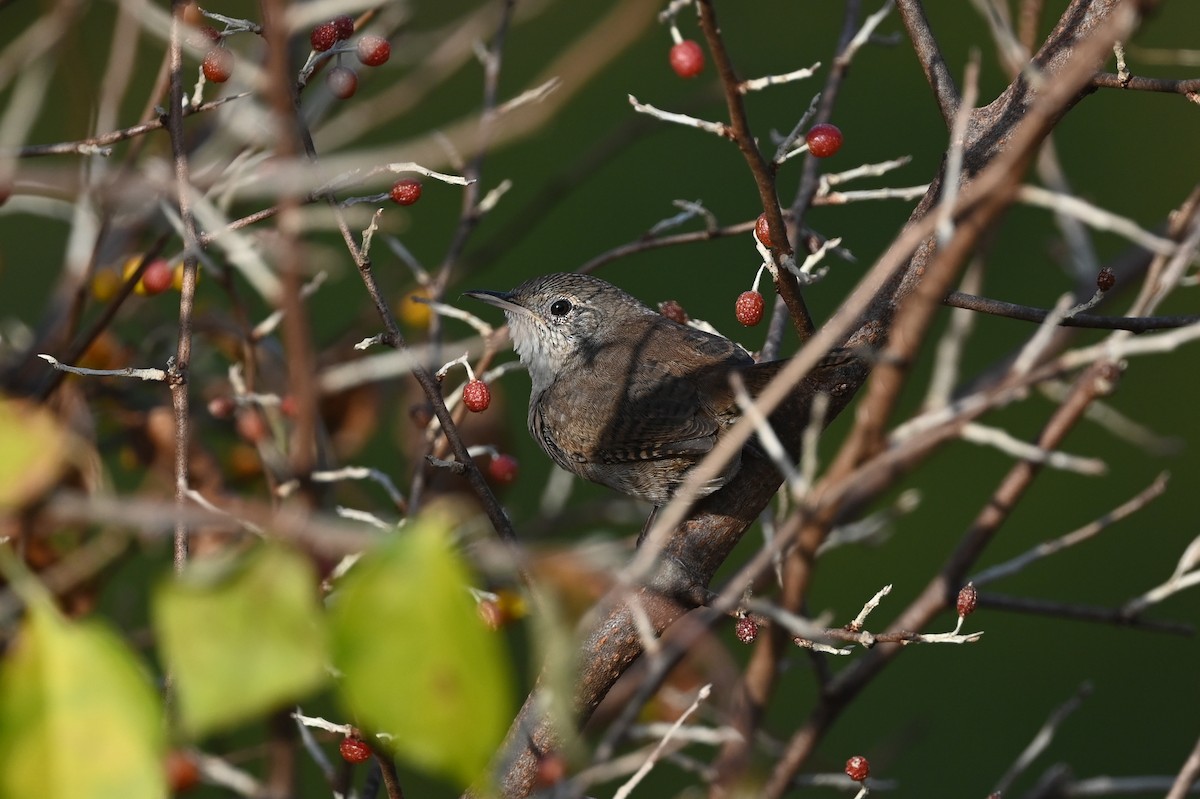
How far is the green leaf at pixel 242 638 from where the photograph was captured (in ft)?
2.32

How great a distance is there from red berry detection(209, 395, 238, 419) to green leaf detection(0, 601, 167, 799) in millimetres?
1634

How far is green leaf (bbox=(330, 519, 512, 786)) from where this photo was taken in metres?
0.72

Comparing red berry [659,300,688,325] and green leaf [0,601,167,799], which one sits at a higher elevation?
green leaf [0,601,167,799]

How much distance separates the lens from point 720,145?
5895 mm

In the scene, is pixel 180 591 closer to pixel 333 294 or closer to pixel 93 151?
pixel 93 151

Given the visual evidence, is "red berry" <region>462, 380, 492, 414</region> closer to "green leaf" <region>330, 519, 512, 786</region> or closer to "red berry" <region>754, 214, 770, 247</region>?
"red berry" <region>754, 214, 770, 247</region>

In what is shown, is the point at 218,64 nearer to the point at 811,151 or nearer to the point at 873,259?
the point at 811,151

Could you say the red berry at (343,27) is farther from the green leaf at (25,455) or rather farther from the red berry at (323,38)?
the green leaf at (25,455)

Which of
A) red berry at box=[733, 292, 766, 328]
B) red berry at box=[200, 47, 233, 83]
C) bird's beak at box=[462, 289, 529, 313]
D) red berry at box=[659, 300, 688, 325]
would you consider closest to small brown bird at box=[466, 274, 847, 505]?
bird's beak at box=[462, 289, 529, 313]

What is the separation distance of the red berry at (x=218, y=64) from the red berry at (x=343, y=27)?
0.17 metres

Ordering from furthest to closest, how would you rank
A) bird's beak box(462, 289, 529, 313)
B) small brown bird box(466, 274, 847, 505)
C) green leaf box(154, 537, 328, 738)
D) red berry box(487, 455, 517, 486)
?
bird's beak box(462, 289, 529, 313), small brown bird box(466, 274, 847, 505), red berry box(487, 455, 517, 486), green leaf box(154, 537, 328, 738)

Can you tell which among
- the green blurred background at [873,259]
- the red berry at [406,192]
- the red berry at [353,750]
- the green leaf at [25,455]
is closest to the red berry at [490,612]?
the red berry at [353,750]

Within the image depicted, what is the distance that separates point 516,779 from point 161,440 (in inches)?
48.3

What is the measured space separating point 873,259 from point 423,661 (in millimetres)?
5087
